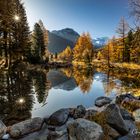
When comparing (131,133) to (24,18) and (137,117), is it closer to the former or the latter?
(137,117)

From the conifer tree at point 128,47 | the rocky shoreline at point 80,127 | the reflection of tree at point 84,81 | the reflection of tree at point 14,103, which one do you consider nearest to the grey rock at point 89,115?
the rocky shoreline at point 80,127

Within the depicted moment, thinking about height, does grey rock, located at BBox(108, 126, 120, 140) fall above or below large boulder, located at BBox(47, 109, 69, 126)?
below

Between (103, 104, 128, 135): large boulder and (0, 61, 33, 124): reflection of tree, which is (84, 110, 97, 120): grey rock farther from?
(0, 61, 33, 124): reflection of tree

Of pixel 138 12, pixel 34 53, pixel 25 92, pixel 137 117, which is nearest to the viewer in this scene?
pixel 137 117

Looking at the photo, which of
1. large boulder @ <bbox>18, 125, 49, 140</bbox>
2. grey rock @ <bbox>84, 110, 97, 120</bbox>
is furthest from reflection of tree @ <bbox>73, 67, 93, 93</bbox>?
large boulder @ <bbox>18, 125, 49, 140</bbox>

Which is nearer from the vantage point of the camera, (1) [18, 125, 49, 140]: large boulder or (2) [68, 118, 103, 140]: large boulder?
(2) [68, 118, 103, 140]: large boulder

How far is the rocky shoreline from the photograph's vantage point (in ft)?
26.9

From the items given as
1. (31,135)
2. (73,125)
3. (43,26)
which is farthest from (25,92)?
(43,26)

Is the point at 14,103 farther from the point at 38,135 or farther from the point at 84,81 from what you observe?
the point at 84,81

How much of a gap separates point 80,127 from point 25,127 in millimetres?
2584

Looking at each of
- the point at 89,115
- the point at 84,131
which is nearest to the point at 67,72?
the point at 89,115

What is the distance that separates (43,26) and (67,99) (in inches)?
2166

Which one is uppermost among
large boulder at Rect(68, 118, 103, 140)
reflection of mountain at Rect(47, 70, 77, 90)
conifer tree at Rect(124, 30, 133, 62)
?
conifer tree at Rect(124, 30, 133, 62)

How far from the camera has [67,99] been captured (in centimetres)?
1733
